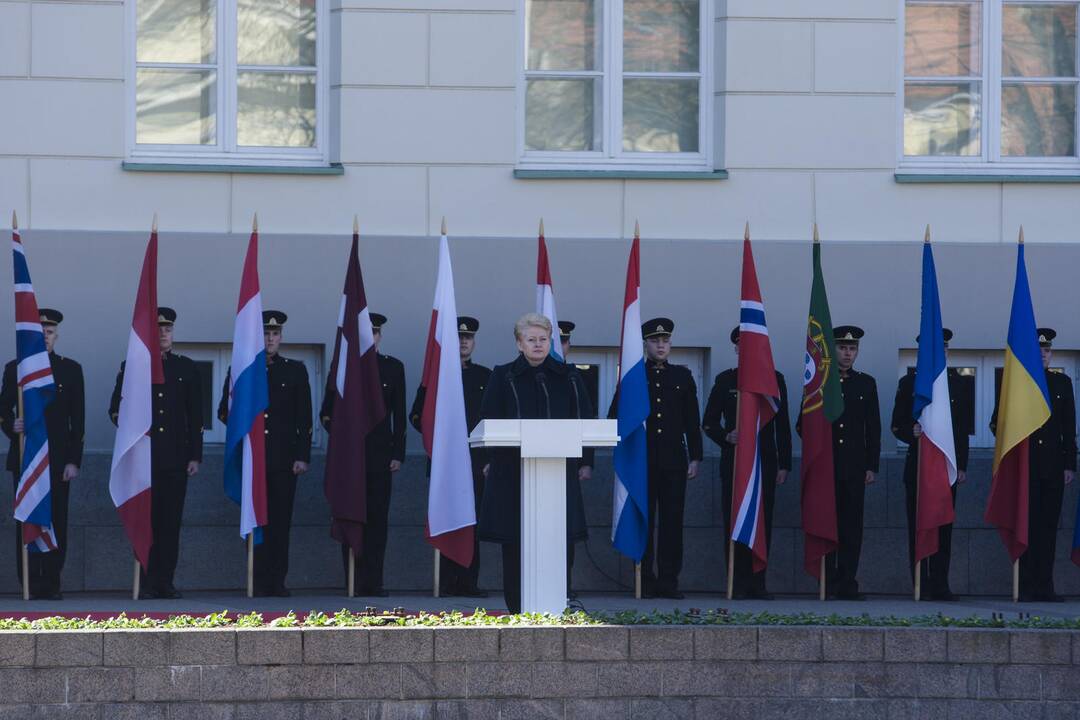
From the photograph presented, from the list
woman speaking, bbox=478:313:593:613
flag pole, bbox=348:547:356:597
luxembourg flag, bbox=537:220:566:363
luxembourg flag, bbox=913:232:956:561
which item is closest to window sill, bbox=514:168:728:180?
luxembourg flag, bbox=537:220:566:363

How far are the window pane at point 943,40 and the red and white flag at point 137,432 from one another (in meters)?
5.32

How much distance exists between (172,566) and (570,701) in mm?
4803

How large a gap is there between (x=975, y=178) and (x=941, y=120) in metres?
0.53

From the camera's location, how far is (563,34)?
41.2ft

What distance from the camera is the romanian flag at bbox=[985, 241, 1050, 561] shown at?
1131 cm

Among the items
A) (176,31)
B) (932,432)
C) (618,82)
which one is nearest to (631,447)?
(932,432)

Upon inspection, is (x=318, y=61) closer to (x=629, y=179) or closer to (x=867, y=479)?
(x=629, y=179)

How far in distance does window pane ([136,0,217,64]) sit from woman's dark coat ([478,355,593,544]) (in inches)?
187

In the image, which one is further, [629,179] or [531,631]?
[629,179]

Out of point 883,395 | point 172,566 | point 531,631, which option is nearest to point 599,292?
point 883,395

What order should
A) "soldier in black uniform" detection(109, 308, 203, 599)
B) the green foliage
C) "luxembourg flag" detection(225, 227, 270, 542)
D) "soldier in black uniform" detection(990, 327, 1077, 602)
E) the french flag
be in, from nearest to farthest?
1. the green foliage
2. the french flag
3. "luxembourg flag" detection(225, 227, 270, 542)
4. "soldier in black uniform" detection(109, 308, 203, 599)
5. "soldier in black uniform" detection(990, 327, 1077, 602)

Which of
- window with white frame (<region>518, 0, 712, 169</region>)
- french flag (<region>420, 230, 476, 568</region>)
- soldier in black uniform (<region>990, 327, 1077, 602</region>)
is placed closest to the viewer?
french flag (<region>420, 230, 476, 568</region>)

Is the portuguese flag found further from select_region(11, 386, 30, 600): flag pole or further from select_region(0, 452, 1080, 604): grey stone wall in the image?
select_region(11, 386, 30, 600): flag pole

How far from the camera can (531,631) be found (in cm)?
749
